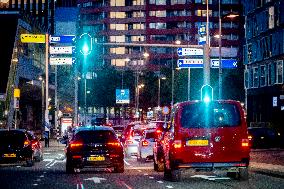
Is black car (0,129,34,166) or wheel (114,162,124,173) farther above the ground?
black car (0,129,34,166)

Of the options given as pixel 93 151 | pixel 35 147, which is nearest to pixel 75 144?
pixel 93 151

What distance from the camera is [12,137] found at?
31375 mm

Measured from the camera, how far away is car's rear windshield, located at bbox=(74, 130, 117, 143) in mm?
26297

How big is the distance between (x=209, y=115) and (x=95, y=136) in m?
7.00

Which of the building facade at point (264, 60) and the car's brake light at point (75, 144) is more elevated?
the building facade at point (264, 60)

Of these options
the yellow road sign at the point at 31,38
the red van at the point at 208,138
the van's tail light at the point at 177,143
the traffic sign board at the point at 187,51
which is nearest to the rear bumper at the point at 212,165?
the red van at the point at 208,138

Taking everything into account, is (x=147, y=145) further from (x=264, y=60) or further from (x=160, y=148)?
(x=264, y=60)

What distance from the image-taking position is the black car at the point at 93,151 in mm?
25844

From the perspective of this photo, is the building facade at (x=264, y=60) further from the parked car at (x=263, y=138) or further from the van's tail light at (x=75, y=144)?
the van's tail light at (x=75, y=144)

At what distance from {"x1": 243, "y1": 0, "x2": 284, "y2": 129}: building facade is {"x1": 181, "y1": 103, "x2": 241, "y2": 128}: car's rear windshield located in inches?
1729

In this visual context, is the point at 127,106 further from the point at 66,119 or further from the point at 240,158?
the point at 240,158

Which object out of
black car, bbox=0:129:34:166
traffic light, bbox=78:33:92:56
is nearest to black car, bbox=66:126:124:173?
traffic light, bbox=78:33:92:56

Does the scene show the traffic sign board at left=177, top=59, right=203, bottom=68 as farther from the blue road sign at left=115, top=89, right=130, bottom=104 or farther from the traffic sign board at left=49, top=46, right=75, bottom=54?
the blue road sign at left=115, top=89, right=130, bottom=104

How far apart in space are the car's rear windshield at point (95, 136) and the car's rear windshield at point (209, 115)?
6.53 metres
